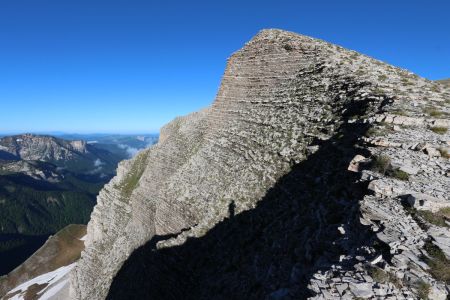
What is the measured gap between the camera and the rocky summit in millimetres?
11195

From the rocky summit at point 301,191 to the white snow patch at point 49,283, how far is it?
46.3 metres

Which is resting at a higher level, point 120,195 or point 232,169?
point 232,169

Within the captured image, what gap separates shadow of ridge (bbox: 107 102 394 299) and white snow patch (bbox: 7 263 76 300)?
69.8 meters

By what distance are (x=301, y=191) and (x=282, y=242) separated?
12.8 ft

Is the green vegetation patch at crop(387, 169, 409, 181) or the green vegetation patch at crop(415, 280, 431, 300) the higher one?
the green vegetation patch at crop(387, 169, 409, 181)

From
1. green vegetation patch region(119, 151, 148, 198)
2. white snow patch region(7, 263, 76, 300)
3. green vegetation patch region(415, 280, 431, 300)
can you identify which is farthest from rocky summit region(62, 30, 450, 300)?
white snow patch region(7, 263, 76, 300)

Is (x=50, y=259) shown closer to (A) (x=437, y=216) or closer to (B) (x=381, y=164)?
(B) (x=381, y=164)

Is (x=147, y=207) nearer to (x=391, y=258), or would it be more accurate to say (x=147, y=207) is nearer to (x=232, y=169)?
(x=232, y=169)

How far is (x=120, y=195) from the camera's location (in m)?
61.3

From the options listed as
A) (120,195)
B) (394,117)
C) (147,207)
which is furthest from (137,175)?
(394,117)

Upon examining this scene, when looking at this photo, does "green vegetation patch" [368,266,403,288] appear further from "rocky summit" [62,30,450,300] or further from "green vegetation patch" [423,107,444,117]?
"green vegetation patch" [423,107,444,117]

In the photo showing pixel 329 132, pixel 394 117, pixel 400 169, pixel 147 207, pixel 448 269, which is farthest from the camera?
pixel 147 207

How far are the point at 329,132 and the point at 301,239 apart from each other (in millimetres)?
10050

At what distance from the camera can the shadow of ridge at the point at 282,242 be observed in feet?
43.5
